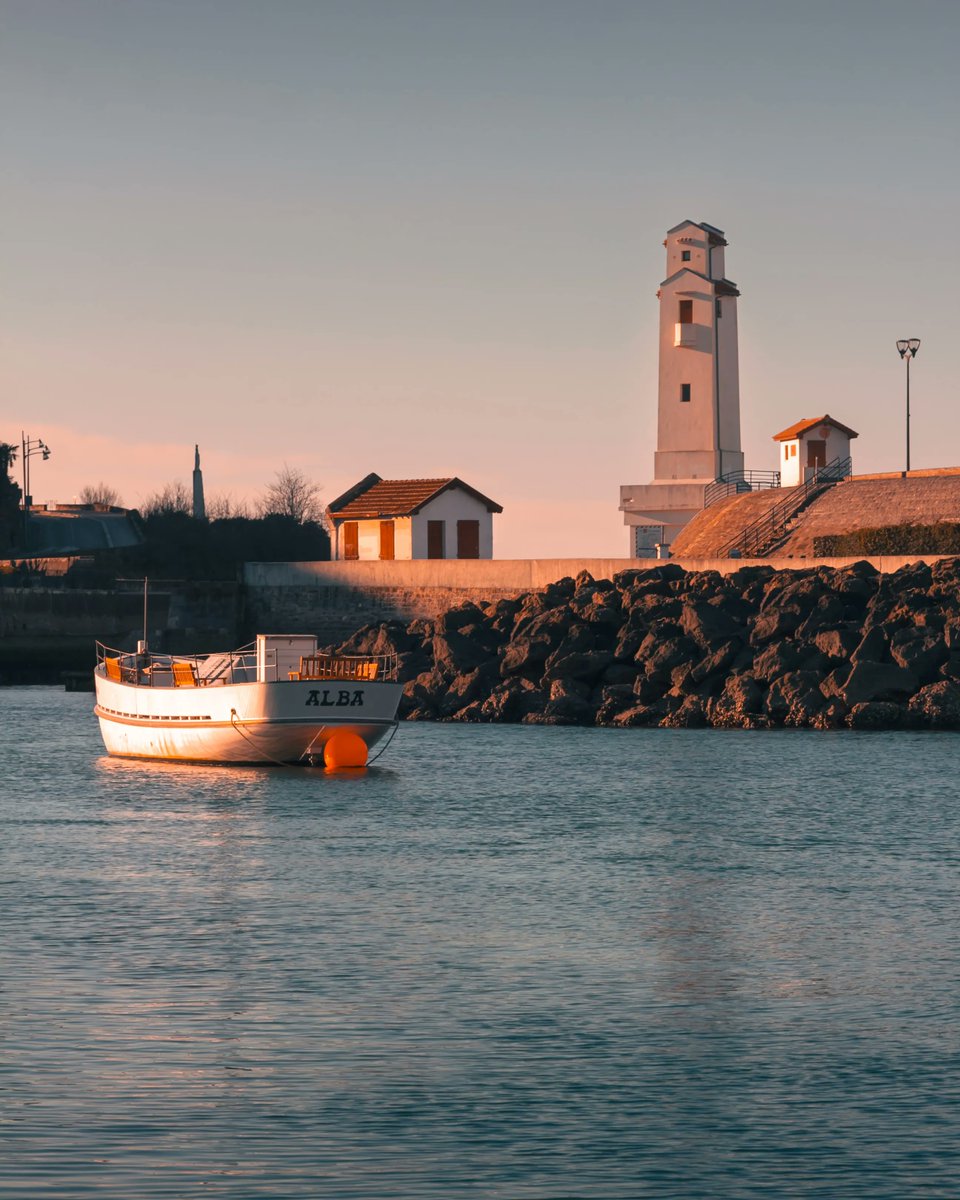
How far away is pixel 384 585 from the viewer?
66000 millimetres

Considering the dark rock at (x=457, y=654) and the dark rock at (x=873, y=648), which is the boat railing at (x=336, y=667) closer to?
the dark rock at (x=873, y=648)

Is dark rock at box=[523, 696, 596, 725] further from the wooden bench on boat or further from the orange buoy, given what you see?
the orange buoy

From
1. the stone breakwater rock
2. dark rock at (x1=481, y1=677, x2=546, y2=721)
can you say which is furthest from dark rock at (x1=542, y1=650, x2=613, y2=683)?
dark rock at (x1=481, y1=677, x2=546, y2=721)

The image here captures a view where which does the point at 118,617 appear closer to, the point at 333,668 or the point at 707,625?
the point at 707,625

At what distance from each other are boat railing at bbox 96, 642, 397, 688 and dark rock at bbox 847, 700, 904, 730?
39.8 feet

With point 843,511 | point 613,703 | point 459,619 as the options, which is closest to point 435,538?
point 459,619

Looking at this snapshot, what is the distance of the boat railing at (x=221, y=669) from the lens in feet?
121

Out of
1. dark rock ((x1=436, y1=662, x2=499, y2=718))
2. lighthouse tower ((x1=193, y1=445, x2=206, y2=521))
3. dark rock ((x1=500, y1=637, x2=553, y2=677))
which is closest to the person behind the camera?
dark rock ((x1=500, y1=637, x2=553, y2=677))

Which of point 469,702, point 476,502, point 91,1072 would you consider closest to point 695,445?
point 476,502

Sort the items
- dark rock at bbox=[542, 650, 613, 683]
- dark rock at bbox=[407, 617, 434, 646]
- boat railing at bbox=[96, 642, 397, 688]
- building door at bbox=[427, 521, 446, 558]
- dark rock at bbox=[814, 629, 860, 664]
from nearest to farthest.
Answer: boat railing at bbox=[96, 642, 397, 688] → dark rock at bbox=[814, 629, 860, 664] → dark rock at bbox=[542, 650, 613, 683] → dark rock at bbox=[407, 617, 434, 646] → building door at bbox=[427, 521, 446, 558]

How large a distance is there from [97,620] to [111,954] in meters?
A: 56.0

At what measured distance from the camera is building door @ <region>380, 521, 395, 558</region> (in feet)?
238

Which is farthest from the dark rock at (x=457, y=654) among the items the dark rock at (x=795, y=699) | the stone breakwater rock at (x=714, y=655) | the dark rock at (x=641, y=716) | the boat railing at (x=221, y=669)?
the dark rock at (x=795, y=699)

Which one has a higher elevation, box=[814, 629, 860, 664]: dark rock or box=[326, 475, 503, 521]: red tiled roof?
box=[326, 475, 503, 521]: red tiled roof
